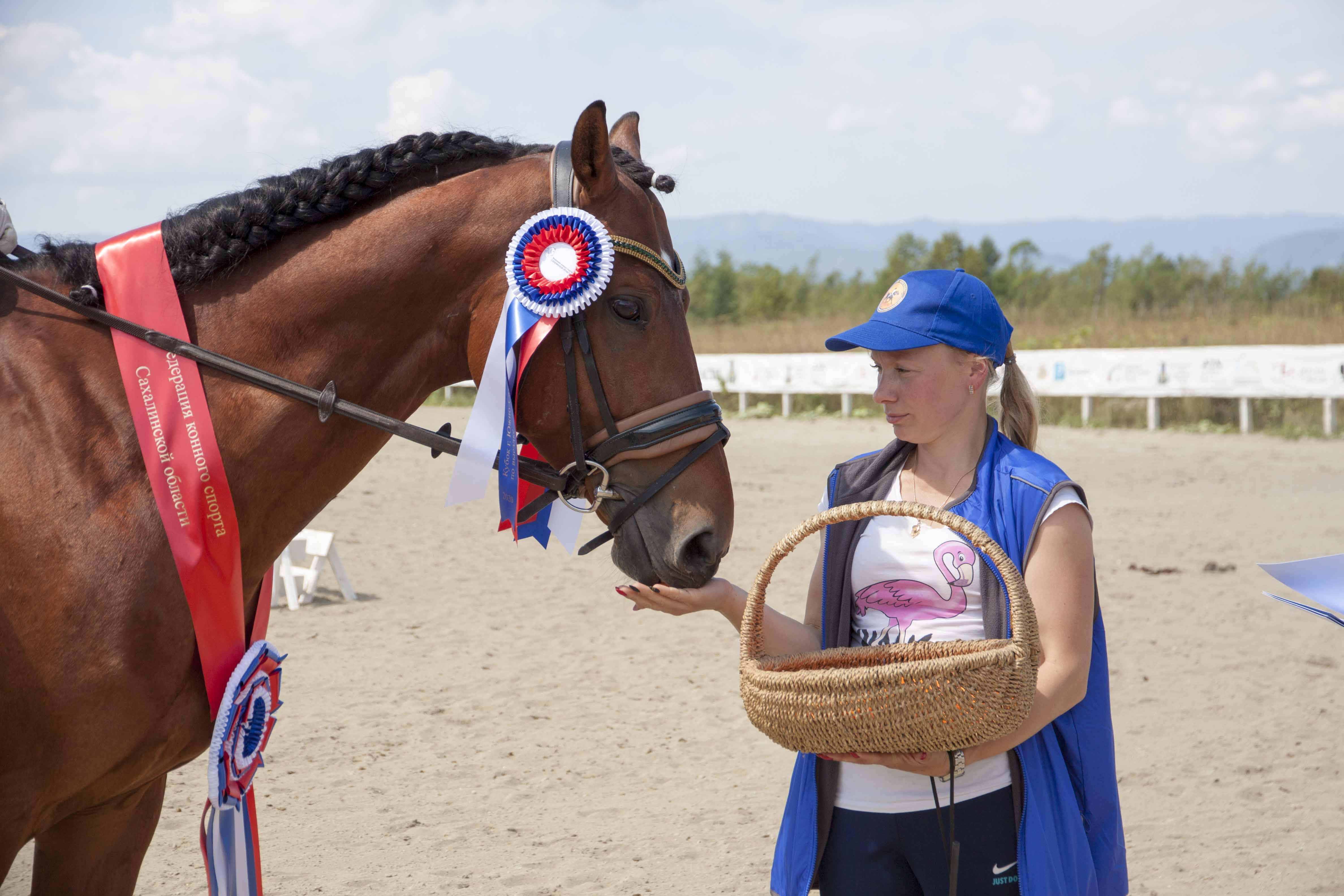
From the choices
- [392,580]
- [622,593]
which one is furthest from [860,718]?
[392,580]

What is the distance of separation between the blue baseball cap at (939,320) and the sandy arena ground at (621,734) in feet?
7.98

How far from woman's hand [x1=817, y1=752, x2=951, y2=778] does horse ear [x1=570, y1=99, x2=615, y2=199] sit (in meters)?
1.23

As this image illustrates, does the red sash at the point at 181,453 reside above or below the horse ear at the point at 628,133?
below

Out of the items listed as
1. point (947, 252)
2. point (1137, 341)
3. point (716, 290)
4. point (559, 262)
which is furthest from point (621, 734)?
point (716, 290)

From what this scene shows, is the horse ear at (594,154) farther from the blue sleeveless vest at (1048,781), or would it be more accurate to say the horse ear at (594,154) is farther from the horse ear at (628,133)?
the blue sleeveless vest at (1048,781)

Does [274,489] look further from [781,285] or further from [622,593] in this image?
[781,285]

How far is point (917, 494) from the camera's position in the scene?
2.13 meters

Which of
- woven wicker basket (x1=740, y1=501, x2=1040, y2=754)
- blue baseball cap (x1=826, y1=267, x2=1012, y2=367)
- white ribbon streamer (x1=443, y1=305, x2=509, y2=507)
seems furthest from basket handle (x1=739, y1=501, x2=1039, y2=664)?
white ribbon streamer (x1=443, y1=305, x2=509, y2=507)

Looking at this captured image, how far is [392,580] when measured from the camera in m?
8.41

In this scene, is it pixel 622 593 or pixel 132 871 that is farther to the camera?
pixel 132 871

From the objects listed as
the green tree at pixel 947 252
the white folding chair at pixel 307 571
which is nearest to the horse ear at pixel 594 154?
the white folding chair at pixel 307 571

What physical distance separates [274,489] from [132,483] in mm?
260

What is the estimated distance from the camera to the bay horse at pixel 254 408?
6.08 ft

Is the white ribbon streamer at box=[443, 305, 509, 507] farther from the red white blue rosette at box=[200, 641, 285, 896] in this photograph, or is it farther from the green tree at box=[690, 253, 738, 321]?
the green tree at box=[690, 253, 738, 321]
